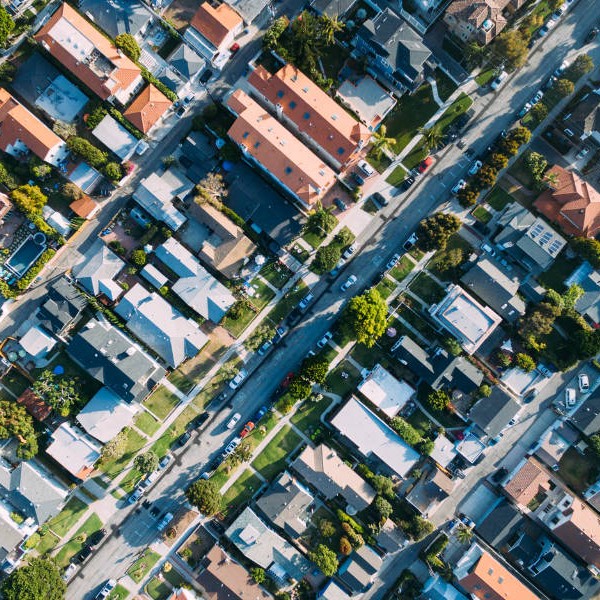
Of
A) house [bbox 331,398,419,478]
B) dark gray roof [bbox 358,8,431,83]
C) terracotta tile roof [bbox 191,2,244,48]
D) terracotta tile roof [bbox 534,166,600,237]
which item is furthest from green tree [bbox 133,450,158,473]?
terracotta tile roof [bbox 534,166,600,237]

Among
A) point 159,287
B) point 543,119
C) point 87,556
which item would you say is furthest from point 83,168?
point 543,119

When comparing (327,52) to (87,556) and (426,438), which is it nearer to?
(426,438)

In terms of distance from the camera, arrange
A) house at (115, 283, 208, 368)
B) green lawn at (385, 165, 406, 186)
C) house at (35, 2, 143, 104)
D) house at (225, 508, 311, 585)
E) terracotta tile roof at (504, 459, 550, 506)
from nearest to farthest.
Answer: house at (35, 2, 143, 104), house at (225, 508, 311, 585), house at (115, 283, 208, 368), terracotta tile roof at (504, 459, 550, 506), green lawn at (385, 165, 406, 186)

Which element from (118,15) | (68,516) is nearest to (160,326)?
(68,516)

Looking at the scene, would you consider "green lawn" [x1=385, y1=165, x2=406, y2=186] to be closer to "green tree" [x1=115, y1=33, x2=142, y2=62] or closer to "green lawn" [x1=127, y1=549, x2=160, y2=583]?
"green tree" [x1=115, y1=33, x2=142, y2=62]

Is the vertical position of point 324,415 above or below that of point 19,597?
above

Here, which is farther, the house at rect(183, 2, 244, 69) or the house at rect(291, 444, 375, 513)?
the house at rect(291, 444, 375, 513)
